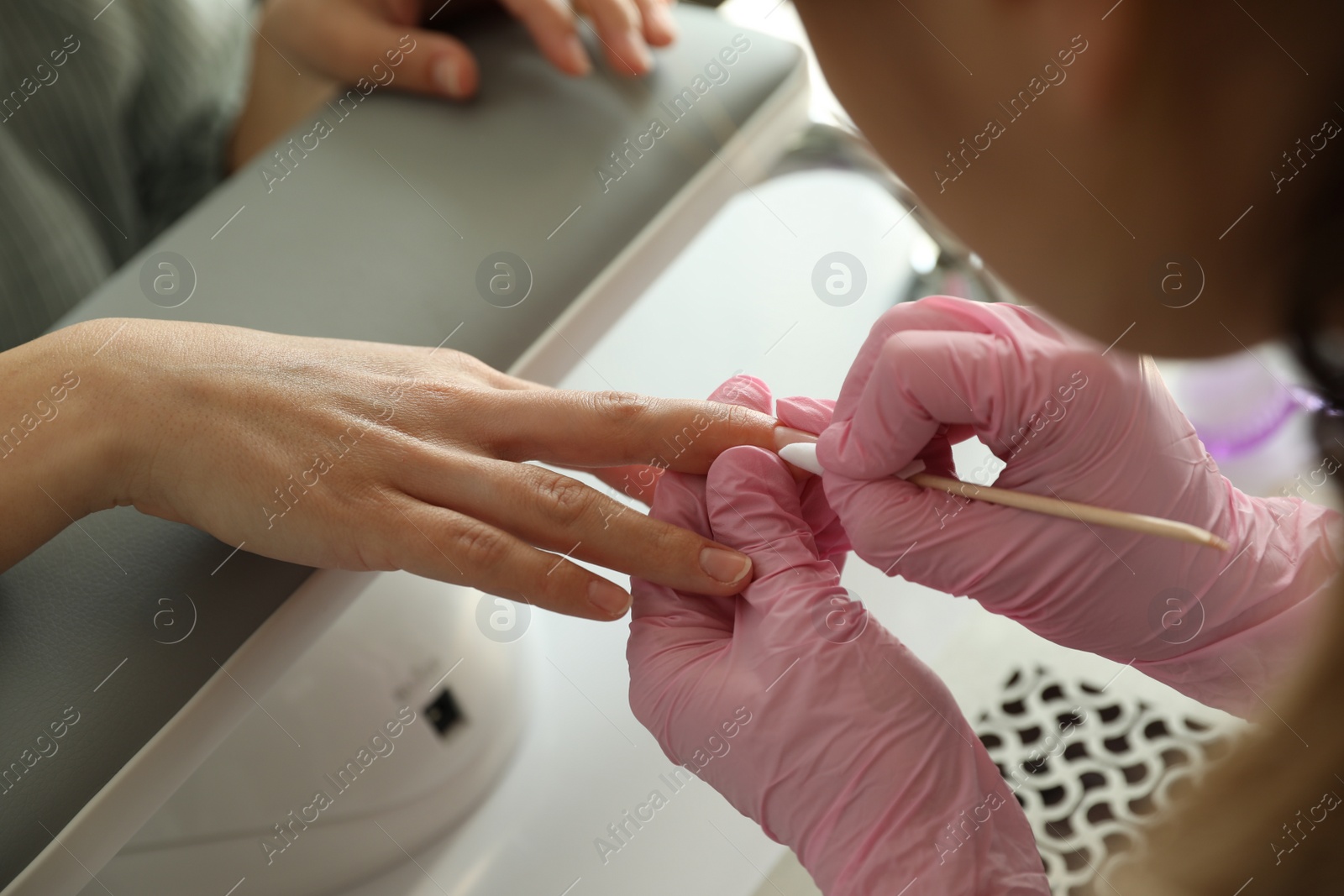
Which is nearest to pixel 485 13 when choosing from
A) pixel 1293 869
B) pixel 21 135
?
pixel 21 135

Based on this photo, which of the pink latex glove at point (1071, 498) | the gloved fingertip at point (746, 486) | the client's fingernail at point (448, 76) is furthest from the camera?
the client's fingernail at point (448, 76)

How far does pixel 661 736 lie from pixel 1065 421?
36 centimetres

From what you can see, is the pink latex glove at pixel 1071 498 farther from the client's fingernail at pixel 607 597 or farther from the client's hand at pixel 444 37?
the client's hand at pixel 444 37

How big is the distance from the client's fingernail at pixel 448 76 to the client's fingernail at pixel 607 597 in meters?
0.55

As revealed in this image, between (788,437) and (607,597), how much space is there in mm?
188

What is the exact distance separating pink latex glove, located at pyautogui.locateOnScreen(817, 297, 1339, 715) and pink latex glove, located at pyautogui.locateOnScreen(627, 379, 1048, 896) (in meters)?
0.06

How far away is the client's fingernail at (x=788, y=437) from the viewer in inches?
26.7

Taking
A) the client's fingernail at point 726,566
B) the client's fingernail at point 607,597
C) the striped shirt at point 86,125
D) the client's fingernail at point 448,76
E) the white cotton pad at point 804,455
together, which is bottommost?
the client's fingernail at point 726,566

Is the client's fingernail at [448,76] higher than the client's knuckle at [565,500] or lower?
higher

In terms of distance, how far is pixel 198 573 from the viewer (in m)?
0.67

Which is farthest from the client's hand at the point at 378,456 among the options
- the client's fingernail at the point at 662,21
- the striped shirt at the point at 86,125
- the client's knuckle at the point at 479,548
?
the client's fingernail at the point at 662,21

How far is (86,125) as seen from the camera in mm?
982

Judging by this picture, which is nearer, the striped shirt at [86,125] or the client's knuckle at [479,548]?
the client's knuckle at [479,548]

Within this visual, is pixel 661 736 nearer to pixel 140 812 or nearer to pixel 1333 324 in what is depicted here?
pixel 140 812
